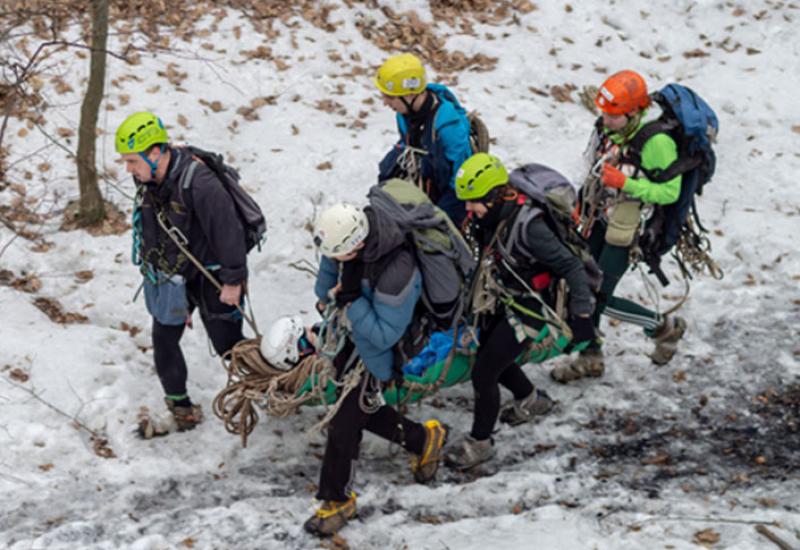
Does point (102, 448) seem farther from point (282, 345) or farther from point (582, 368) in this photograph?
point (582, 368)

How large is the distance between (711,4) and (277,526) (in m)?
10.5

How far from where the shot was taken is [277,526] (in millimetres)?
5340

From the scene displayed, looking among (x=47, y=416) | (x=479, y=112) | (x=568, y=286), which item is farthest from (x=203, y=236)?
(x=479, y=112)

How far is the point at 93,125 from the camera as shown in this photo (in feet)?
26.2

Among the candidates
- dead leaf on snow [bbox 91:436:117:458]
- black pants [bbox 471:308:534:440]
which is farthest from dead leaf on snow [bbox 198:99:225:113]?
black pants [bbox 471:308:534:440]

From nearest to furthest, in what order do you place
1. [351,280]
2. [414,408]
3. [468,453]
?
1. [351,280]
2. [468,453]
3. [414,408]

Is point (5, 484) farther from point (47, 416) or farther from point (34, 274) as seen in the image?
point (34, 274)

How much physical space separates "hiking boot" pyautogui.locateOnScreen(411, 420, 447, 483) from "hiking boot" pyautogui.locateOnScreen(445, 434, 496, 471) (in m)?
0.16

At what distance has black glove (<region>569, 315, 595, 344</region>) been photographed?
228 inches

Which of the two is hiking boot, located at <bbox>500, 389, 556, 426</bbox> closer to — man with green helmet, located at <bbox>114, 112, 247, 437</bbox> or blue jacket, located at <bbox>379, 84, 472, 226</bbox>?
blue jacket, located at <bbox>379, 84, 472, 226</bbox>

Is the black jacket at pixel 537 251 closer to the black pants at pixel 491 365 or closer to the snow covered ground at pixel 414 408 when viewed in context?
the black pants at pixel 491 365

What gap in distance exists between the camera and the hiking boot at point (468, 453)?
6.02 metres

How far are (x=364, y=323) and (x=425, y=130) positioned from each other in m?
2.17

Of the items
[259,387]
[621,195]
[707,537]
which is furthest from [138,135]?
[707,537]
